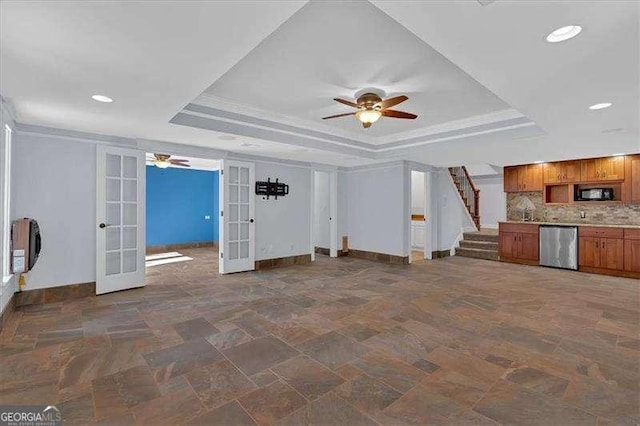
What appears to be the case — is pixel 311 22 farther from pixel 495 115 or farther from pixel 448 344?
pixel 495 115

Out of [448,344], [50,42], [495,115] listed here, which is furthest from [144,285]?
[495,115]

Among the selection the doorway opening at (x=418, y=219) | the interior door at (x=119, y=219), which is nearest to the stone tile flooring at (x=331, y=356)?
the interior door at (x=119, y=219)

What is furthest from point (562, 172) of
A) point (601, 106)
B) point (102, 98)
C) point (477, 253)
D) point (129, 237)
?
point (129, 237)

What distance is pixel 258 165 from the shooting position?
6.39m

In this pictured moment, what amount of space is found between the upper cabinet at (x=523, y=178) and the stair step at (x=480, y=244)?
4.63ft

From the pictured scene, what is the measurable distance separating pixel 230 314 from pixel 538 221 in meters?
7.51

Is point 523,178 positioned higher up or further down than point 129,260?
higher up

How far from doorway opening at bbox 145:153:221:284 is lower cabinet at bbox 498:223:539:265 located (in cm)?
698

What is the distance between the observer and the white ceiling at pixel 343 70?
8.01ft

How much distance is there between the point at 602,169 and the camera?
635 cm

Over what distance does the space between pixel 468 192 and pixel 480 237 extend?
170 cm

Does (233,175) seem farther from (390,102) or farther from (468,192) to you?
(468,192)

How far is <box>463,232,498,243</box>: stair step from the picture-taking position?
797 centimetres

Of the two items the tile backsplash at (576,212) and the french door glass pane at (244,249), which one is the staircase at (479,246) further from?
the french door glass pane at (244,249)
